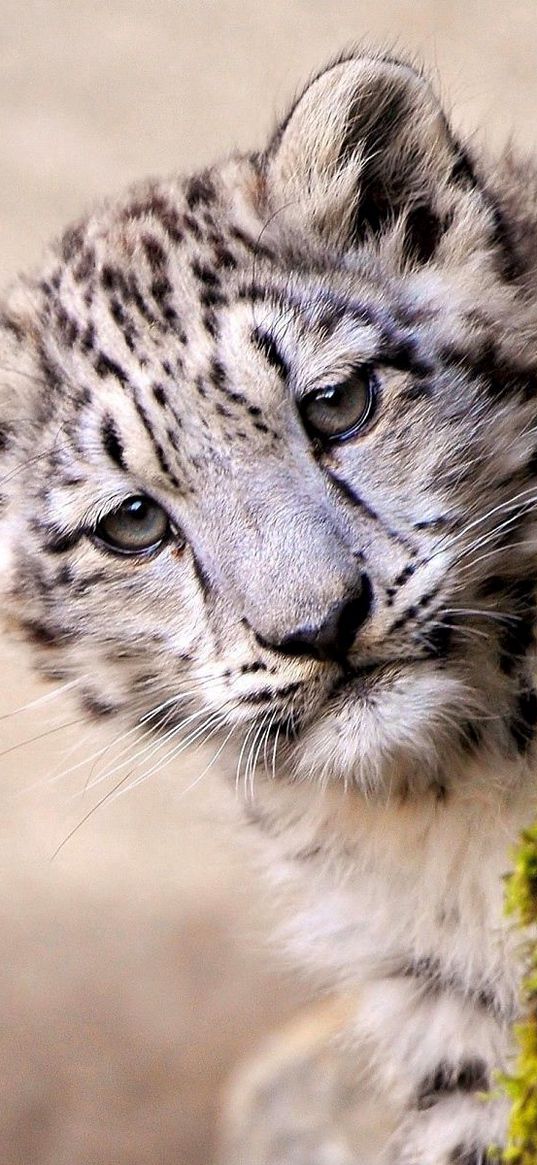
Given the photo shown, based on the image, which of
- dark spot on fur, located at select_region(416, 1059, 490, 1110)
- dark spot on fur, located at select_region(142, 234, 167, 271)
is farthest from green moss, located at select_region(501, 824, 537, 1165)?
dark spot on fur, located at select_region(142, 234, 167, 271)

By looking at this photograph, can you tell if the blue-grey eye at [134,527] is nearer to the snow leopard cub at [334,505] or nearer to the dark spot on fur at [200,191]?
the snow leopard cub at [334,505]

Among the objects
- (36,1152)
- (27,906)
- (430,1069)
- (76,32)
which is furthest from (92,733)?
(76,32)

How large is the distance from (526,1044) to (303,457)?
2.44 ft

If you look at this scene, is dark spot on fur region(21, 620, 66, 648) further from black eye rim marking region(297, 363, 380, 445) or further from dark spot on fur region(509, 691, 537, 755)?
dark spot on fur region(509, 691, 537, 755)

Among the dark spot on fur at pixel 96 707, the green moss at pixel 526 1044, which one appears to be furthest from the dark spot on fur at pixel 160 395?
the green moss at pixel 526 1044

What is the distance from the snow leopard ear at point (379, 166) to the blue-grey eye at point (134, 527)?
17.9 inches

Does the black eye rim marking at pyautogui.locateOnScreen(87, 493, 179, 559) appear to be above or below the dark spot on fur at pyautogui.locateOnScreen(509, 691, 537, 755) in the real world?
above

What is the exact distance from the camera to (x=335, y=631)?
5.21ft

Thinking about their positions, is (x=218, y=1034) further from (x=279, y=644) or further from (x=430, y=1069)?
(x=279, y=644)

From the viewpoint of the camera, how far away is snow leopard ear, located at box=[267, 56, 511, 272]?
1.86 metres

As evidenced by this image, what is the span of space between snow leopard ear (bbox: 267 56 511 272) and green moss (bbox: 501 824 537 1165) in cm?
91

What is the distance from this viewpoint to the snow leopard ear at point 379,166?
1.86 metres

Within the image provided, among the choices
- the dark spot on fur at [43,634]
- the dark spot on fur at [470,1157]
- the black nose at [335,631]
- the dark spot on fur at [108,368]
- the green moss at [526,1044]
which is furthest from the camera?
the dark spot on fur at [470,1157]

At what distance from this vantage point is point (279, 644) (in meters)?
1.62
